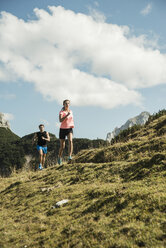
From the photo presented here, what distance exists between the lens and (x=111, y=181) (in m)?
5.65

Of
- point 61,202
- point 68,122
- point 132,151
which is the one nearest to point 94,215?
point 61,202

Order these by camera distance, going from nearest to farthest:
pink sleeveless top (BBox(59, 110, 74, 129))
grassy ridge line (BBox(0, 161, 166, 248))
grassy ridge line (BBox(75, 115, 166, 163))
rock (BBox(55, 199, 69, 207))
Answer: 1. grassy ridge line (BBox(0, 161, 166, 248))
2. rock (BBox(55, 199, 69, 207))
3. grassy ridge line (BBox(75, 115, 166, 163))
4. pink sleeveless top (BBox(59, 110, 74, 129))

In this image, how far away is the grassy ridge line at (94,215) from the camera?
3.05 meters

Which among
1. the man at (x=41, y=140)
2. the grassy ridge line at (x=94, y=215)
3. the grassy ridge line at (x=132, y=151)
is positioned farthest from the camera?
the man at (x=41, y=140)

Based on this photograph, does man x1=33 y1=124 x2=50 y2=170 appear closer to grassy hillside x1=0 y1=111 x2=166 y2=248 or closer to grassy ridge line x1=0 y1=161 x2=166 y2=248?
grassy hillside x1=0 y1=111 x2=166 y2=248

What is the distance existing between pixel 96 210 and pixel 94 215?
0.68ft

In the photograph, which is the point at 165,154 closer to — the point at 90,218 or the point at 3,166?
the point at 90,218

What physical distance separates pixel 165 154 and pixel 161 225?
124 inches

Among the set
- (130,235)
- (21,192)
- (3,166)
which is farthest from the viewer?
(3,166)

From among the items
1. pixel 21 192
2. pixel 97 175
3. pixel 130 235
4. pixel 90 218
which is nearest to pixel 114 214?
pixel 90 218

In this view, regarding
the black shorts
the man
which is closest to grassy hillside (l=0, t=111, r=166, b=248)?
the black shorts

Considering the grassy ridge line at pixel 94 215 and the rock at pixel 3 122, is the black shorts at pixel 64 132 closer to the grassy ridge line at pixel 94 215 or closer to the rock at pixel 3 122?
the grassy ridge line at pixel 94 215

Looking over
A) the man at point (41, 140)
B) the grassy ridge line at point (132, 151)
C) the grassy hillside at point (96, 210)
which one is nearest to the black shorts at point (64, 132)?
the grassy ridge line at point (132, 151)

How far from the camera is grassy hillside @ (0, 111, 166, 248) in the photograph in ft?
10.1
